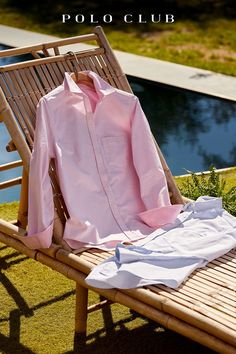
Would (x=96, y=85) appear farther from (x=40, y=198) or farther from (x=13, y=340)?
(x=13, y=340)

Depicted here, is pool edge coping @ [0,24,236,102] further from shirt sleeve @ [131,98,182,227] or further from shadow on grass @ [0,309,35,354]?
shadow on grass @ [0,309,35,354]

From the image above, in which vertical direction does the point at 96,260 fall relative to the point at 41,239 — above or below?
below

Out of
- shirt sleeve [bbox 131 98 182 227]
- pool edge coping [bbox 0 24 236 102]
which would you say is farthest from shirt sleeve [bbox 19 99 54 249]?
pool edge coping [bbox 0 24 236 102]

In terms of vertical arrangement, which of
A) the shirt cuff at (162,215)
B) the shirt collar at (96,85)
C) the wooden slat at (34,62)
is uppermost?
the wooden slat at (34,62)

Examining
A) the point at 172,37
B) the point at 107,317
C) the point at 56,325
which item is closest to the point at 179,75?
the point at 172,37

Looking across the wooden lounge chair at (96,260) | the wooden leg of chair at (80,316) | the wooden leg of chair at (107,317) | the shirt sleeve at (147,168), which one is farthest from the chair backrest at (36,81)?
the wooden leg of chair at (107,317)

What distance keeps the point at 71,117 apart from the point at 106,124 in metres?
0.19

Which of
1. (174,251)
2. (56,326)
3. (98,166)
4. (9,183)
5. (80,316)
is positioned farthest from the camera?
(9,183)

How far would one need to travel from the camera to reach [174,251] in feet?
9.84

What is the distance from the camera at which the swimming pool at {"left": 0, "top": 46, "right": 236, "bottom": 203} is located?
5.83 metres

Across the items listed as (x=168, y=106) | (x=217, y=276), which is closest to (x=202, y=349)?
(x=217, y=276)

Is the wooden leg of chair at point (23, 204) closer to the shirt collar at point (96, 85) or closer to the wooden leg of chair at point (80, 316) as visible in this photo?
the shirt collar at point (96, 85)

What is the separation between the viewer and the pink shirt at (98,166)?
3.21 meters

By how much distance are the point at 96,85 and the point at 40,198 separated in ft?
2.31
